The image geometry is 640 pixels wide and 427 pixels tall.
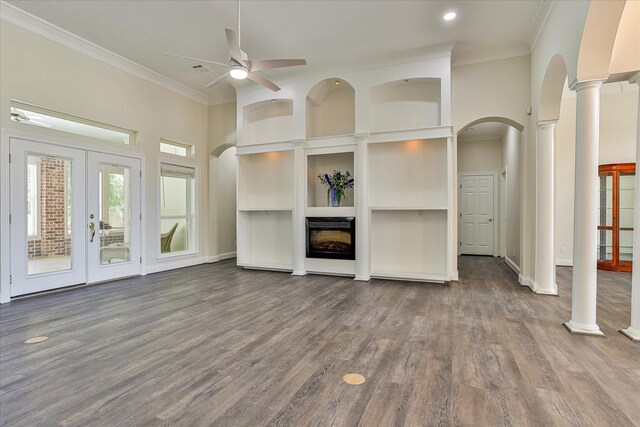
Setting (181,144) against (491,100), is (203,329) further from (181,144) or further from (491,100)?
(491,100)

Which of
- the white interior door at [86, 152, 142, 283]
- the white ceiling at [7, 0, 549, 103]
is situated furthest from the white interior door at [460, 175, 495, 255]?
the white interior door at [86, 152, 142, 283]

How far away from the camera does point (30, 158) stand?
4.49 metres

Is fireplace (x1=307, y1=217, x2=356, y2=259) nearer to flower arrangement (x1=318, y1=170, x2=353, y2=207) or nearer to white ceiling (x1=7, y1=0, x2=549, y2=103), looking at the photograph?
flower arrangement (x1=318, y1=170, x2=353, y2=207)

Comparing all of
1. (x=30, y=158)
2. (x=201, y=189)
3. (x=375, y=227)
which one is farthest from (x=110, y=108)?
(x=375, y=227)

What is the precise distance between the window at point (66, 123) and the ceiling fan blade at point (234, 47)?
10.4 ft

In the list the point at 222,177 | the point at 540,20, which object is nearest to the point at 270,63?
the point at 540,20

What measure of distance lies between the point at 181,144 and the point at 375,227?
453 cm

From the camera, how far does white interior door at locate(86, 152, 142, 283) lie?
5.23 metres

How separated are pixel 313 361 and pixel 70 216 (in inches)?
180

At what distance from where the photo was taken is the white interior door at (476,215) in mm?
8805

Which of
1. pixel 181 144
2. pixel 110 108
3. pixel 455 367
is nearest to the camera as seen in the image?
pixel 455 367

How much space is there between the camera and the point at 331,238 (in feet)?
19.6

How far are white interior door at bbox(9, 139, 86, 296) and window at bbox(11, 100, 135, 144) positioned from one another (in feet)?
1.07

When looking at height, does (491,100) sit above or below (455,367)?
above
